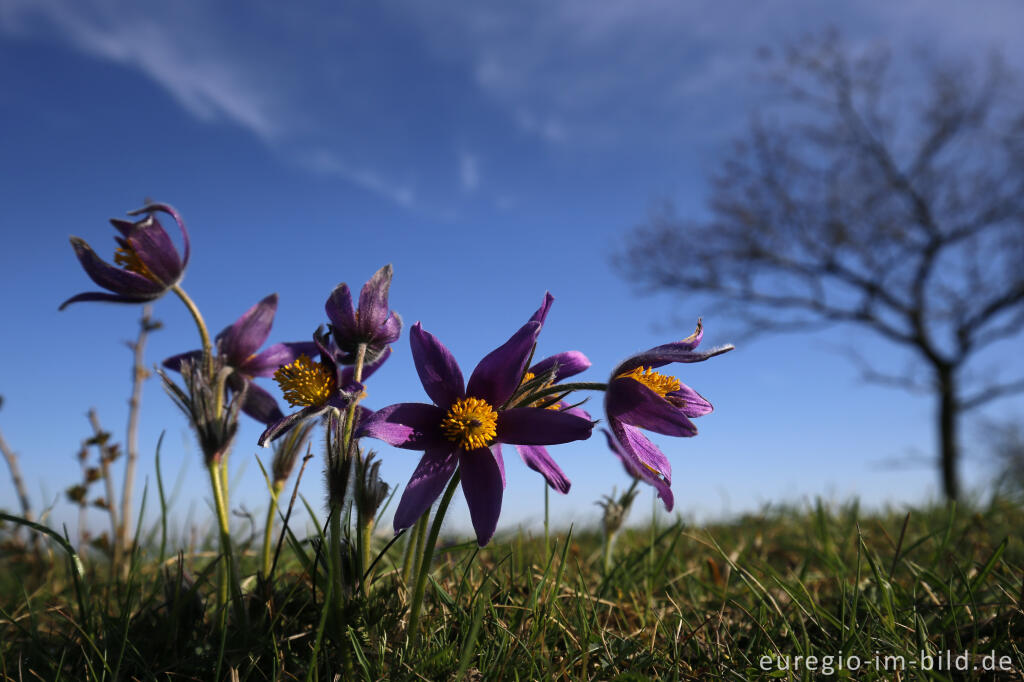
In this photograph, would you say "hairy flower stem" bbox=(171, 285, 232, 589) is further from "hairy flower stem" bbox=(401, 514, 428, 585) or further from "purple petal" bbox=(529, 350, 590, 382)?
"purple petal" bbox=(529, 350, 590, 382)

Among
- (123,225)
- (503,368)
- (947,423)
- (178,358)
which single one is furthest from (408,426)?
(947,423)

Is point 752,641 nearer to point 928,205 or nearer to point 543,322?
point 543,322

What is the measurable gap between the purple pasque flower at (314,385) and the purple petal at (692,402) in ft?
2.21

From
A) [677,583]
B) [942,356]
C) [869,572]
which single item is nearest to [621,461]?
[677,583]

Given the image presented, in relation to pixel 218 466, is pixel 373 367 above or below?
above

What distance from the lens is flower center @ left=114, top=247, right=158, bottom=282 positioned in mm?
1769

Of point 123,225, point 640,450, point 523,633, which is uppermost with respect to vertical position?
point 123,225

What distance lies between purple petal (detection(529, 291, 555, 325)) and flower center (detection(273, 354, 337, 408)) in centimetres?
48

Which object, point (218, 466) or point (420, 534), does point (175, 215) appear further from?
point (420, 534)

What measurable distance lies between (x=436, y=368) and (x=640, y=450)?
0.47 meters

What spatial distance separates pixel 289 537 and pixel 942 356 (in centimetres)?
1152

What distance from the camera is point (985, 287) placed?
426 inches

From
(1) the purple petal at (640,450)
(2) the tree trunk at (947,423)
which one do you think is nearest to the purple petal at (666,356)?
(1) the purple petal at (640,450)

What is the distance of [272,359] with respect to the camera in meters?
1.88
